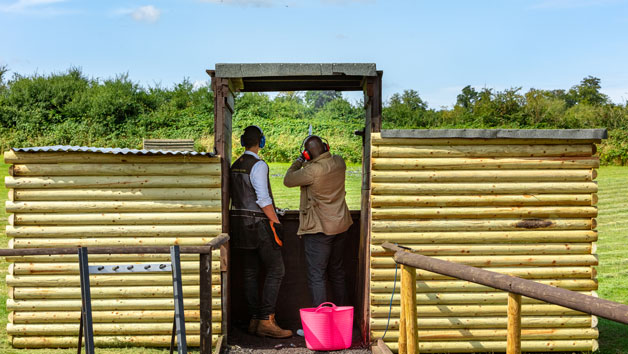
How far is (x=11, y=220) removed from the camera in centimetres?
737

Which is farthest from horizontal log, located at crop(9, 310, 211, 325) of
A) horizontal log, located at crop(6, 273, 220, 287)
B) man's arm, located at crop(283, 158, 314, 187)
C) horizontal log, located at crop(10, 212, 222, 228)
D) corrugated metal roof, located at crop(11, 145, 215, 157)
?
corrugated metal roof, located at crop(11, 145, 215, 157)

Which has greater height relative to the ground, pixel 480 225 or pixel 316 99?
pixel 316 99

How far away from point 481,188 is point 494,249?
2.37ft

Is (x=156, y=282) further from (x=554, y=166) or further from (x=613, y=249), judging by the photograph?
(x=613, y=249)

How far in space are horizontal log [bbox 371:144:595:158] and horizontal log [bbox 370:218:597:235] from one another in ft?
2.47

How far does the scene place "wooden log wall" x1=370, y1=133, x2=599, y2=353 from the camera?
7363 millimetres

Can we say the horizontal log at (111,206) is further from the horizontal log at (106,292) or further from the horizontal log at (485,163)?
the horizontal log at (485,163)

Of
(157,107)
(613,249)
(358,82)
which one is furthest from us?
(157,107)

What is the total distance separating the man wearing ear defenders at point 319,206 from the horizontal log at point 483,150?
0.64 m

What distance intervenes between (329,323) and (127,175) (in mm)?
2837

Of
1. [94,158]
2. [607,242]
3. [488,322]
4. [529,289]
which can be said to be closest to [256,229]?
[94,158]

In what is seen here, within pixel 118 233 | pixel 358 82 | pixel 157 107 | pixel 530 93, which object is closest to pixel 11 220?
pixel 118 233

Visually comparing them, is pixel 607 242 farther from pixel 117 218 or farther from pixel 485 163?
pixel 117 218

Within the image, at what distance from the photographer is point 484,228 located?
7.47 meters
